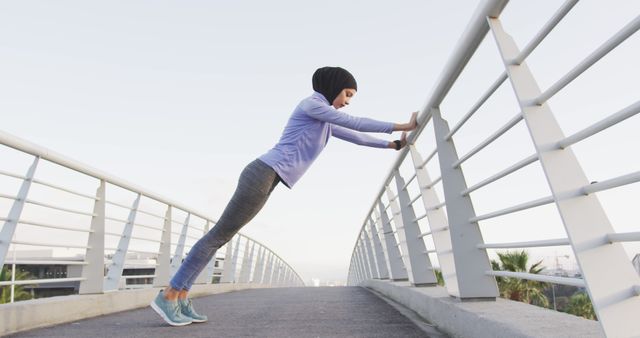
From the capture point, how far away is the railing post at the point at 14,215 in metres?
2.94

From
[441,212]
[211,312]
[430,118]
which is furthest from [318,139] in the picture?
[211,312]

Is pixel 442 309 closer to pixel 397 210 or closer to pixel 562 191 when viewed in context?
pixel 562 191

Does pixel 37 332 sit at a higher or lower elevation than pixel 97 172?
lower

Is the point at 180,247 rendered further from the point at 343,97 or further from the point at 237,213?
the point at 343,97

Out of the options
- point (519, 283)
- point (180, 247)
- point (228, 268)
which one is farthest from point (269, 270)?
point (519, 283)

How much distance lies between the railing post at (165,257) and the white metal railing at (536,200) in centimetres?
346

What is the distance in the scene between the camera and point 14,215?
3102mm

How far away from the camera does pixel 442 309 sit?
258cm

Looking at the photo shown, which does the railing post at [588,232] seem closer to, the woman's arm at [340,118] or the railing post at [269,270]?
the woman's arm at [340,118]

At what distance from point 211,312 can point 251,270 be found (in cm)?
711

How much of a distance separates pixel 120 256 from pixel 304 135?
2.64 m

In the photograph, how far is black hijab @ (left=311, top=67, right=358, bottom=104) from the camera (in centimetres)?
289

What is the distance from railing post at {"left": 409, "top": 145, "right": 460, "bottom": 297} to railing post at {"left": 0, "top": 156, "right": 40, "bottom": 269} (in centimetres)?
247

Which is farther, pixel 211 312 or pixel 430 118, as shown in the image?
pixel 211 312
